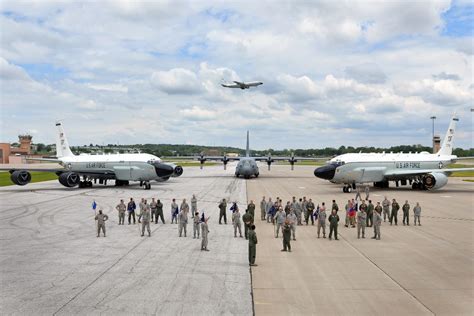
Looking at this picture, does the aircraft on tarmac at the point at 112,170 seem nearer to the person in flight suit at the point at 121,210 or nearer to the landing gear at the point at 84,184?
the landing gear at the point at 84,184

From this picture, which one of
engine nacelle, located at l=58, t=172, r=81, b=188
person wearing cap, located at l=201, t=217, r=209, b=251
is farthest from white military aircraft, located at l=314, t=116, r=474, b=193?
person wearing cap, located at l=201, t=217, r=209, b=251

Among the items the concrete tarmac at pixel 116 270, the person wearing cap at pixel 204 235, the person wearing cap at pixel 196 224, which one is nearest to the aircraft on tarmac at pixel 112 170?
the concrete tarmac at pixel 116 270

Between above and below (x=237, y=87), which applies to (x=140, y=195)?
below

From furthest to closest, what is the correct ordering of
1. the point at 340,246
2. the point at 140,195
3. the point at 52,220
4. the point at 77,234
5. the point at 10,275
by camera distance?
the point at 140,195 → the point at 52,220 → the point at 77,234 → the point at 340,246 → the point at 10,275

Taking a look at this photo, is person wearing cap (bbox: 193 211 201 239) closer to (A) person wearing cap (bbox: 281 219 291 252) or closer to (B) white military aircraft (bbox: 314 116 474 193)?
(A) person wearing cap (bbox: 281 219 291 252)

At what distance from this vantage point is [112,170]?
151 feet

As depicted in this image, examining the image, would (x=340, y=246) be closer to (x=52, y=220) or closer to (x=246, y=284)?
(x=246, y=284)

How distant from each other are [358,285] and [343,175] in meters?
29.4

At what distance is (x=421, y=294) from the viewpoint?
11.7 m

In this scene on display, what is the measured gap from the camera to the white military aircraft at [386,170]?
135ft

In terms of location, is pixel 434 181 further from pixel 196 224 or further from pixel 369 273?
pixel 369 273

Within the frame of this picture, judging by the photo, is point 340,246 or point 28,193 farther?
point 28,193

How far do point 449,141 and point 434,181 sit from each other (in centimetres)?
1078

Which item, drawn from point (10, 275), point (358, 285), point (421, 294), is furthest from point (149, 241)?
point (421, 294)
